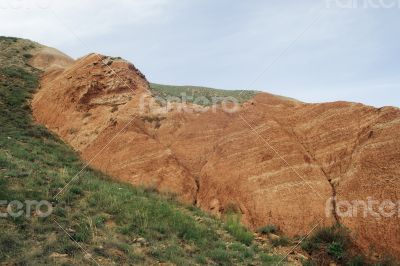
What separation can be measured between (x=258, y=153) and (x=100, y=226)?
5.98 m

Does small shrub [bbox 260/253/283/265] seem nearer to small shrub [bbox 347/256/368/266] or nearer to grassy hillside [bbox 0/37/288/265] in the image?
grassy hillside [bbox 0/37/288/265]

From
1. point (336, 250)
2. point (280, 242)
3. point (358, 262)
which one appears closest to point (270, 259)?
point (280, 242)

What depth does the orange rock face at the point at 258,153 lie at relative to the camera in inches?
537

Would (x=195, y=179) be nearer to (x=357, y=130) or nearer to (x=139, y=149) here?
(x=139, y=149)

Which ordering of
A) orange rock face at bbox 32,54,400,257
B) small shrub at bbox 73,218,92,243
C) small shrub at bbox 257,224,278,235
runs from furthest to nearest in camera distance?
small shrub at bbox 257,224,278,235 < orange rock face at bbox 32,54,400,257 < small shrub at bbox 73,218,92,243

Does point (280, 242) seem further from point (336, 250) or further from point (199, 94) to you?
point (199, 94)

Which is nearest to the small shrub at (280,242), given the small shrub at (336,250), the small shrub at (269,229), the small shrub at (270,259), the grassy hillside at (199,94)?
the small shrub at (269,229)

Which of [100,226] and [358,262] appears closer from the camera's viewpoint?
[100,226]

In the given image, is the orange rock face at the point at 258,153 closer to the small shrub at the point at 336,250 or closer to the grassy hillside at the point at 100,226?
the small shrub at the point at 336,250

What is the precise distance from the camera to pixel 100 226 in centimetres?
1211

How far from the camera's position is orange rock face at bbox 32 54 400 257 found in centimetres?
1363

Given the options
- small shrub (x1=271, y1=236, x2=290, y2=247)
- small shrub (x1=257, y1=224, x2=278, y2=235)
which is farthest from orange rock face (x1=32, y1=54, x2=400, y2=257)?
small shrub (x1=271, y1=236, x2=290, y2=247)

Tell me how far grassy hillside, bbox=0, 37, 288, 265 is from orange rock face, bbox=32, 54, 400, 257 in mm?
1141

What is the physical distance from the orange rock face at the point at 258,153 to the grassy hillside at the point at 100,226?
1141mm
